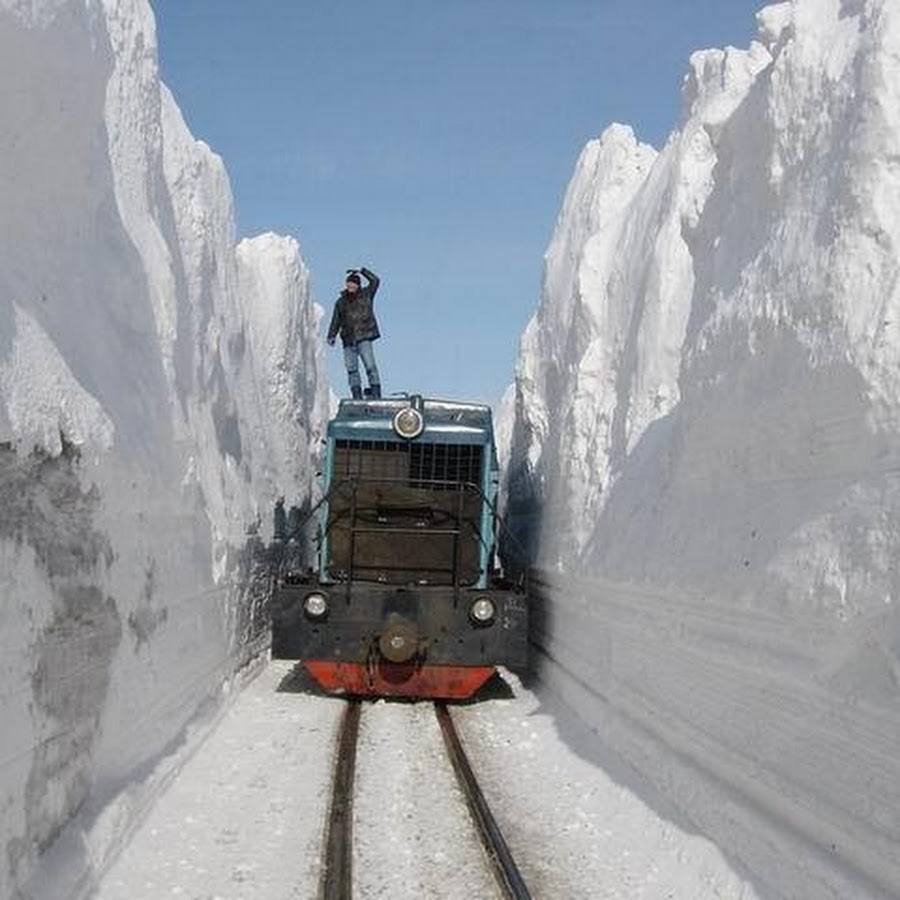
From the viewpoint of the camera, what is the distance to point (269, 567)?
15180 millimetres

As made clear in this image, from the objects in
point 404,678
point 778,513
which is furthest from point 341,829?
point 404,678

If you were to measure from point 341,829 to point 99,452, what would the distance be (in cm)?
256

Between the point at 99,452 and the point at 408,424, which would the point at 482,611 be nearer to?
the point at 408,424

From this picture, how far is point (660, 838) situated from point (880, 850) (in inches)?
86.9

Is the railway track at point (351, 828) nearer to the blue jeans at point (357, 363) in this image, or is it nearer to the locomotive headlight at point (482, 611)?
the locomotive headlight at point (482, 611)

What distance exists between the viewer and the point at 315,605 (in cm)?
1048

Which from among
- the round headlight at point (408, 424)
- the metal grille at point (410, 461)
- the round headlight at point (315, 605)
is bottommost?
the round headlight at point (315, 605)

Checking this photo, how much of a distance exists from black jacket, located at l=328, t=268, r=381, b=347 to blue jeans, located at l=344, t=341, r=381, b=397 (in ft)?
0.37

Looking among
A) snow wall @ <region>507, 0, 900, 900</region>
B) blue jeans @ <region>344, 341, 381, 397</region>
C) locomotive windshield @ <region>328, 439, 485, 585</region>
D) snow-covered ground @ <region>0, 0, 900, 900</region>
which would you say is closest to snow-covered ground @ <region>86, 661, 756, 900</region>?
snow-covered ground @ <region>0, 0, 900, 900</region>

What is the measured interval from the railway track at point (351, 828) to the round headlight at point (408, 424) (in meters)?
3.33

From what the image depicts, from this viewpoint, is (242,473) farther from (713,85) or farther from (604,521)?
(713,85)

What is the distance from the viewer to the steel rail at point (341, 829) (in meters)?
5.28

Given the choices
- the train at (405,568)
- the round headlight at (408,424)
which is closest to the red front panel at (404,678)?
the train at (405,568)

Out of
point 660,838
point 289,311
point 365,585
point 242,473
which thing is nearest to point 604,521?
point 365,585
